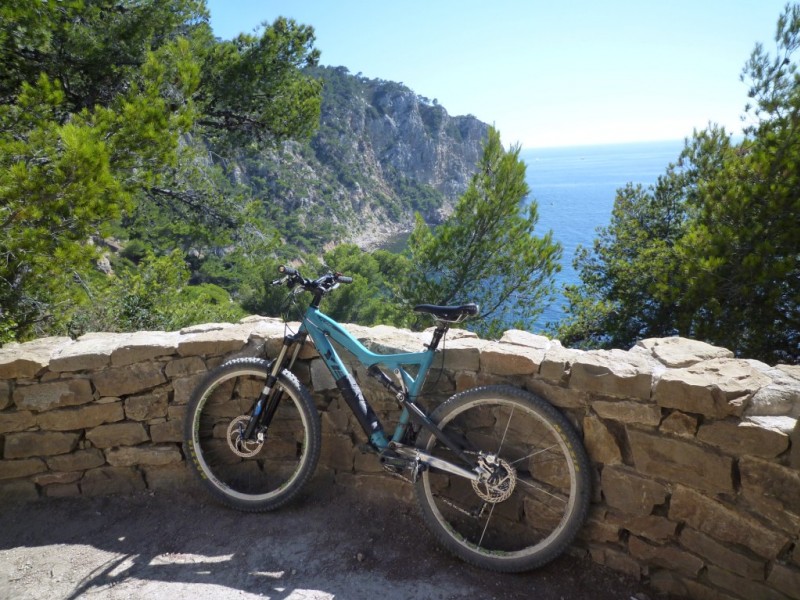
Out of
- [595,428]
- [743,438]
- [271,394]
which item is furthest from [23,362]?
[743,438]

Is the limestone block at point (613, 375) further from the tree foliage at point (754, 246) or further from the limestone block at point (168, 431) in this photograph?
the tree foliage at point (754, 246)

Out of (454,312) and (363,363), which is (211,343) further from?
(454,312)

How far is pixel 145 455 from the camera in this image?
321 cm

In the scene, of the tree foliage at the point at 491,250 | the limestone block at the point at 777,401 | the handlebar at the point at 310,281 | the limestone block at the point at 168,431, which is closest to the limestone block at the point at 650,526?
the limestone block at the point at 777,401

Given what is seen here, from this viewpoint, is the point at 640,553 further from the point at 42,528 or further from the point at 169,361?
the point at 42,528

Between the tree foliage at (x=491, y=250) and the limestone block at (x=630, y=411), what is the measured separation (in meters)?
8.65

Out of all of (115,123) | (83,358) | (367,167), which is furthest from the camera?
(367,167)

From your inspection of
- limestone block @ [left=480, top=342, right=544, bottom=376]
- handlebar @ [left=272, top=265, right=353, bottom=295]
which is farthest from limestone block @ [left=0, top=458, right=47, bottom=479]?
limestone block @ [left=480, top=342, right=544, bottom=376]

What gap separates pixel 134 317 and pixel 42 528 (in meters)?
5.89

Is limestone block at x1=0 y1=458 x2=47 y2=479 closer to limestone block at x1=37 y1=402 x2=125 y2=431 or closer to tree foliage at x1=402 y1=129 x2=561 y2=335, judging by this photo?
limestone block at x1=37 y1=402 x2=125 y2=431

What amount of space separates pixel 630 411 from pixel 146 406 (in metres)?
2.65

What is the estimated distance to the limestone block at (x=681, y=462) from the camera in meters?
2.09

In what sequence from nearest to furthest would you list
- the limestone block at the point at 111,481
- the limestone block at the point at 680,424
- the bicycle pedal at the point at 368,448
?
the limestone block at the point at 680,424 → the bicycle pedal at the point at 368,448 → the limestone block at the point at 111,481

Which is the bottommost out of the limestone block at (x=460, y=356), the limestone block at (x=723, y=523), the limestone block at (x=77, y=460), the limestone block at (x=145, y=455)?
the limestone block at (x=77, y=460)
